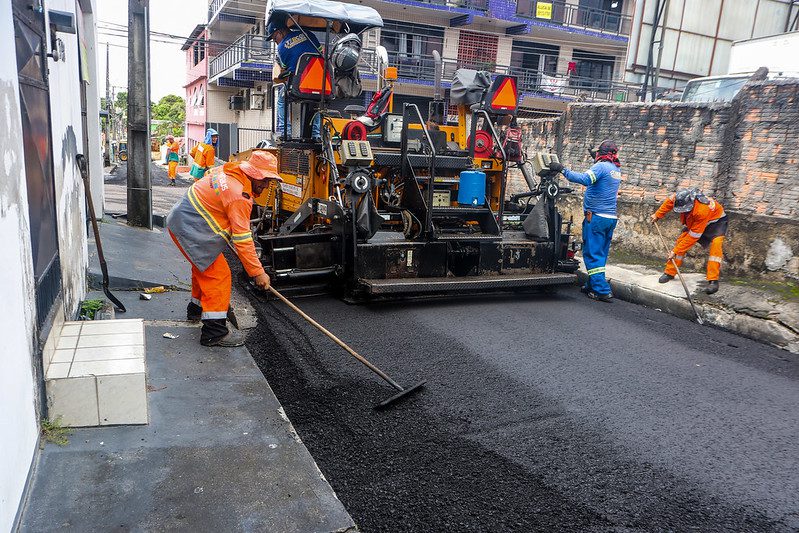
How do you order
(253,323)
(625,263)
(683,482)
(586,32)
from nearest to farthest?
(683,482) → (253,323) → (625,263) → (586,32)

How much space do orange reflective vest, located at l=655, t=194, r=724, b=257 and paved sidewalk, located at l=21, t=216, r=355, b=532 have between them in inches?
199

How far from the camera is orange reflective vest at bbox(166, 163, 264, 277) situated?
13.6 ft

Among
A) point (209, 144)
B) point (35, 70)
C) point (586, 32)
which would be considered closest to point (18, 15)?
point (35, 70)

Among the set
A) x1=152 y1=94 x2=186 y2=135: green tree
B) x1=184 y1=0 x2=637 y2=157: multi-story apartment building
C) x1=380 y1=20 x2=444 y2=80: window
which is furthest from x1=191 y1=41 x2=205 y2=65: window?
x1=152 y1=94 x2=186 y2=135: green tree

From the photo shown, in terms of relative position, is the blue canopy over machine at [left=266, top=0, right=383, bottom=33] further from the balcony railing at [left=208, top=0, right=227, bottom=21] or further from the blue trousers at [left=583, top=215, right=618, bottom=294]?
the balcony railing at [left=208, top=0, right=227, bottom=21]

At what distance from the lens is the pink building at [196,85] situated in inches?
1153

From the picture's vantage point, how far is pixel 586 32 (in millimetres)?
23750

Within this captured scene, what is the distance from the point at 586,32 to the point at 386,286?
2163 centimetres

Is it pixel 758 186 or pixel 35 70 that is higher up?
pixel 35 70

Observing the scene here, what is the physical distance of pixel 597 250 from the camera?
671 cm

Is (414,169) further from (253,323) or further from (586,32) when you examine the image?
(586,32)

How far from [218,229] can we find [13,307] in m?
2.14

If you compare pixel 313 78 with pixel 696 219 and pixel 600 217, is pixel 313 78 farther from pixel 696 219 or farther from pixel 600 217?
pixel 696 219

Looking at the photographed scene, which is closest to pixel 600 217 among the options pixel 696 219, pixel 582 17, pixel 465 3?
pixel 696 219
